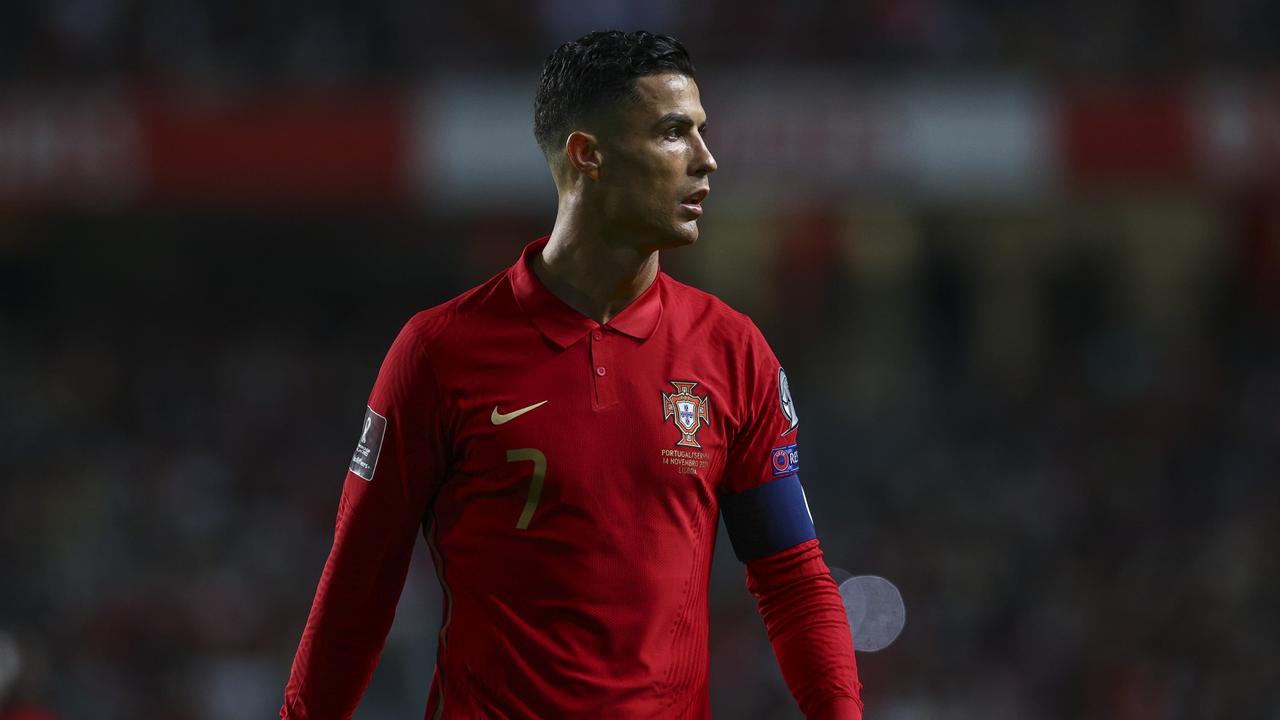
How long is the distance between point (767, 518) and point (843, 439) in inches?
379

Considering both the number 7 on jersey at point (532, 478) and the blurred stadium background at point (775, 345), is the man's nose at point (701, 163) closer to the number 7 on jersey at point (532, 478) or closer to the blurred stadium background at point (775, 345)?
the number 7 on jersey at point (532, 478)

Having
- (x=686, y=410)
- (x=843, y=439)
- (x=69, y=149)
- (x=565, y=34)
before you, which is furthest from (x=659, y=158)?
(x=565, y=34)

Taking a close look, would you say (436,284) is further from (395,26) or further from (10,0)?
(10,0)

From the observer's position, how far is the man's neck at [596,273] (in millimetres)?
2338

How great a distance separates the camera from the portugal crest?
7.39ft

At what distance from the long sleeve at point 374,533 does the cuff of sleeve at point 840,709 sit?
24.3 inches

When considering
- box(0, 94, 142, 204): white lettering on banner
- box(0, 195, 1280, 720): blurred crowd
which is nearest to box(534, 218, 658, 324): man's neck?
box(0, 195, 1280, 720): blurred crowd

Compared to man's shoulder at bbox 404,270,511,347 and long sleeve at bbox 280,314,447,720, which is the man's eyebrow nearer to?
man's shoulder at bbox 404,270,511,347

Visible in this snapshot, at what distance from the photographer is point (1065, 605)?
10.4 metres

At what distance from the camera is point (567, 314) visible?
7.65 ft

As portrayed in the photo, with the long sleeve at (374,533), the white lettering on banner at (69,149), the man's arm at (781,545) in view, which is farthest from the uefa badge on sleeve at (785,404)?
the white lettering on banner at (69,149)

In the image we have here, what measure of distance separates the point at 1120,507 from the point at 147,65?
754cm

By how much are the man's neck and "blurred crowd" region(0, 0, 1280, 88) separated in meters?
9.36

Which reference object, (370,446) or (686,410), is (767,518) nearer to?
(686,410)
